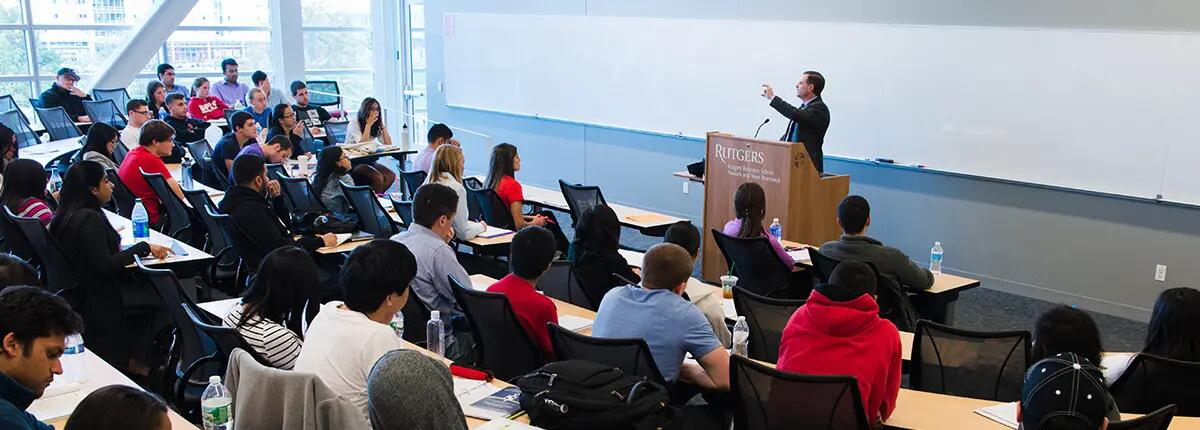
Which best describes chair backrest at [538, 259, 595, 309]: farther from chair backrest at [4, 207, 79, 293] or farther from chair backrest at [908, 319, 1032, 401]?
chair backrest at [4, 207, 79, 293]

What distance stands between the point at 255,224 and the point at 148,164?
1.91 metres

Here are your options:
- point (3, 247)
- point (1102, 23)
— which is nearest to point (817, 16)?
point (1102, 23)

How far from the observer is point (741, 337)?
14.8ft

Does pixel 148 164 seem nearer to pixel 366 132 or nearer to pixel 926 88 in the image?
pixel 366 132

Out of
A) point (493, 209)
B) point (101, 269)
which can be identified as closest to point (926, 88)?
point (493, 209)

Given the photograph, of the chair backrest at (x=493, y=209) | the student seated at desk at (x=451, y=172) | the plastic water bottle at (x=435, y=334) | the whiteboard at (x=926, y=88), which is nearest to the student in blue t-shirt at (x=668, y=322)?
the plastic water bottle at (x=435, y=334)

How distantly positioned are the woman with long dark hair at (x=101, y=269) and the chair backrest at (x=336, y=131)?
227 inches

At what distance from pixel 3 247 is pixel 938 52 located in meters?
7.14

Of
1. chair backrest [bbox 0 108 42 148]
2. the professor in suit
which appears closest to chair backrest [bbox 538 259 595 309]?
the professor in suit

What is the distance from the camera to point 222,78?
14797 mm

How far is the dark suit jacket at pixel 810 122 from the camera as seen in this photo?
325 inches

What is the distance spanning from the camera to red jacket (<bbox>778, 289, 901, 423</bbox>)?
3.57 metres

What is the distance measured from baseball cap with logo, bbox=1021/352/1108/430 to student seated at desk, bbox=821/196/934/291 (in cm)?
262

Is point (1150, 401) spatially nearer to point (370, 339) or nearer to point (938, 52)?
point (370, 339)
